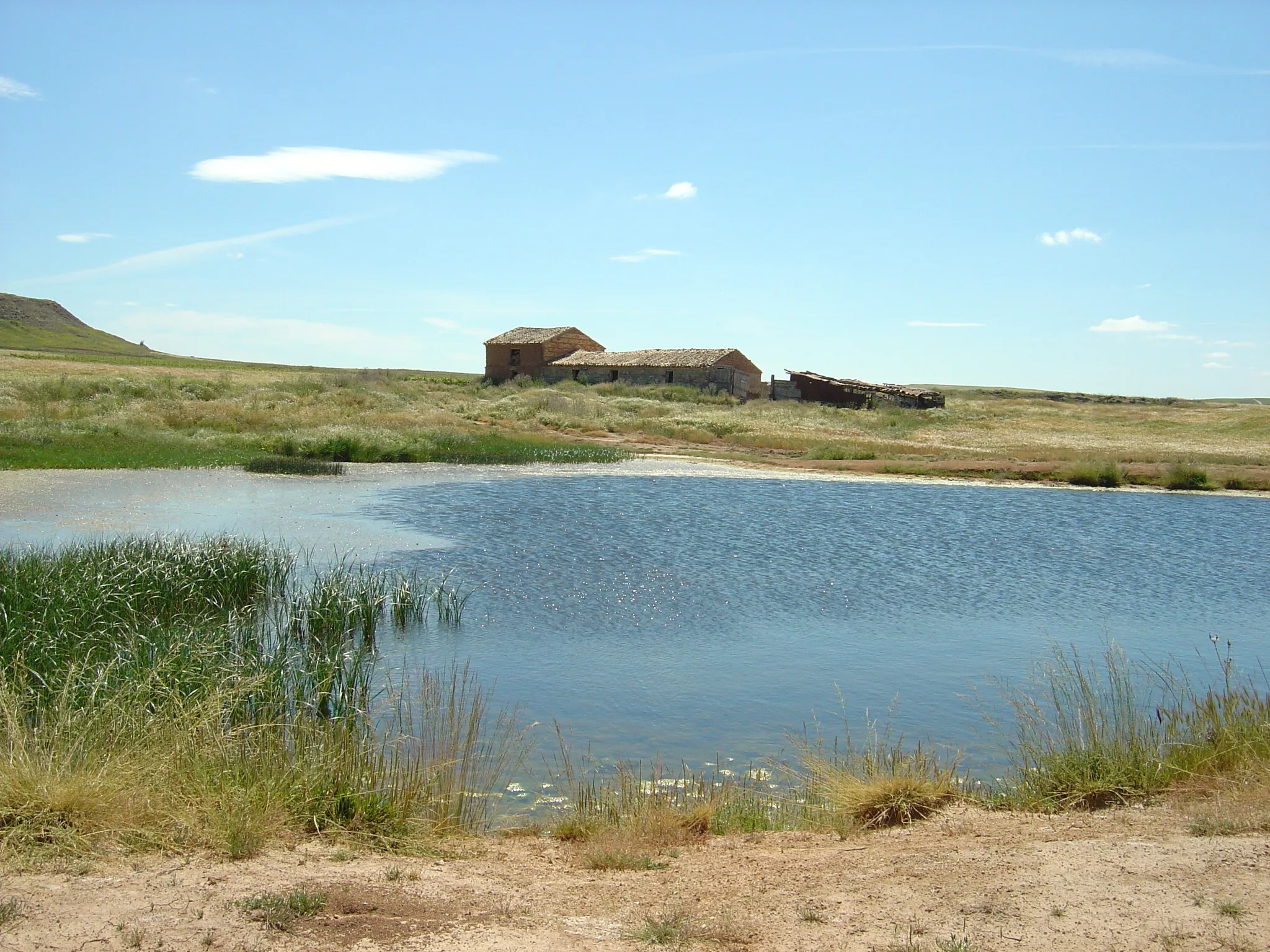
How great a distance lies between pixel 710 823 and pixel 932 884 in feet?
5.95

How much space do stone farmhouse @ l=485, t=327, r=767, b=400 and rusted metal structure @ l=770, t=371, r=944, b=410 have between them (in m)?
2.26

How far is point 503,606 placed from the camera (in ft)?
45.2

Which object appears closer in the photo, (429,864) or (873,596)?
(429,864)

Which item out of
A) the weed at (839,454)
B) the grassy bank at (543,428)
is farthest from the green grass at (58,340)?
the weed at (839,454)

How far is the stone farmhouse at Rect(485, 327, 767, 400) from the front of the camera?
6094 centimetres

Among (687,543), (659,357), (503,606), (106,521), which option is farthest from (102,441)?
(659,357)

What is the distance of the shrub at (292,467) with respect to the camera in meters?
28.5

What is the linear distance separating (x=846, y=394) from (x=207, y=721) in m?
55.9

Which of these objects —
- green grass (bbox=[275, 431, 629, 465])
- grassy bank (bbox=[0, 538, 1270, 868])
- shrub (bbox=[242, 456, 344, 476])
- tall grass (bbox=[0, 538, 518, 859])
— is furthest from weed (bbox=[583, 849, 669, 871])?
green grass (bbox=[275, 431, 629, 465])

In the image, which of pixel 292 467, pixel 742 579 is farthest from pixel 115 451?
pixel 742 579

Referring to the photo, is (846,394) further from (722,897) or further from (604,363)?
(722,897)

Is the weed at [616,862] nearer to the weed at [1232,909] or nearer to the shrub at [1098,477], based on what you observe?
the weed at [1232,909]

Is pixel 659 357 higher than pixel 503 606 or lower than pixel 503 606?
higher

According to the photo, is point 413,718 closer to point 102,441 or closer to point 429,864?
point 429,864
